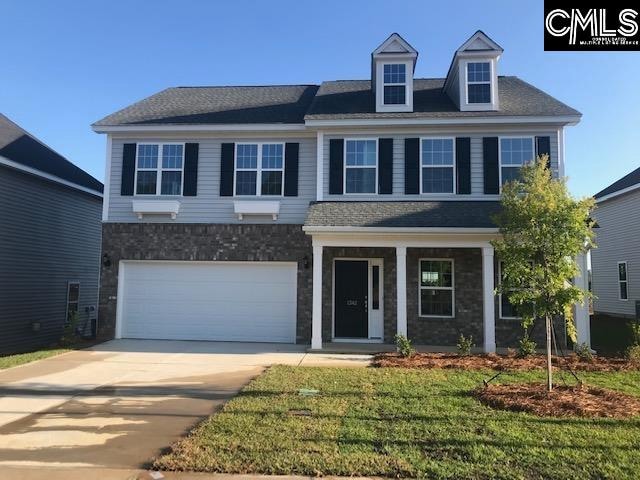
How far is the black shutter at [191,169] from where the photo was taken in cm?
1399

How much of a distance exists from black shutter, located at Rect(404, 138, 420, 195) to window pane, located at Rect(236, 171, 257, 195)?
4350 millimetres

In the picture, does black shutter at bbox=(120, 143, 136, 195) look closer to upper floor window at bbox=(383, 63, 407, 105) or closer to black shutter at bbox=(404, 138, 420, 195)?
upper floor window at bbox=(383, 63, 407, 105)

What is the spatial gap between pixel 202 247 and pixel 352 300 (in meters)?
4.57

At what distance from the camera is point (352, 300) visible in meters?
13.4

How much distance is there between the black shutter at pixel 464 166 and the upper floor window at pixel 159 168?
7935 mm

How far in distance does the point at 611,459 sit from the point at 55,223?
16.4 m

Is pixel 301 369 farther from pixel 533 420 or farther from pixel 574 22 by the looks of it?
pixel 574 22

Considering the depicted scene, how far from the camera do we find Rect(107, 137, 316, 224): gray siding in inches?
542

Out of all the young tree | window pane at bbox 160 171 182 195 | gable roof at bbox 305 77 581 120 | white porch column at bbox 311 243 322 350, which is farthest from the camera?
window pane at bbox 160 171 182 195

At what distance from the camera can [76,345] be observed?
1300 centimetres

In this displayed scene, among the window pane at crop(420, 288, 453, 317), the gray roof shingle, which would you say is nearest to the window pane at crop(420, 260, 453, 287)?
the window pane at crop(420, 288, 453, 317)

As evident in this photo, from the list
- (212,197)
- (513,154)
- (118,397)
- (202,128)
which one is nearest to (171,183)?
(212,197)

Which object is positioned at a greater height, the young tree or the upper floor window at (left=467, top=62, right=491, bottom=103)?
the upper floor window at (left=467, top=62, right=491, bottom=103)

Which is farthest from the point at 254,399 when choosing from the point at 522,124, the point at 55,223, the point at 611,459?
the point at 55,223
